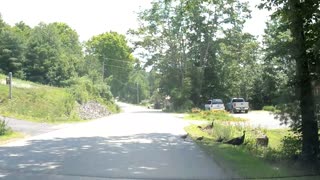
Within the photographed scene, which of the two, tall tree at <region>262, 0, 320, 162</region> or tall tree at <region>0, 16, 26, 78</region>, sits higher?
tall tree at <region>0, 16, 26, 78</region>

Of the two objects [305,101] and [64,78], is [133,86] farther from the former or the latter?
[305,101]

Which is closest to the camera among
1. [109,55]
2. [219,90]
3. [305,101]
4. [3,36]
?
[305,101]

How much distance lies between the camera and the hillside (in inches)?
1371

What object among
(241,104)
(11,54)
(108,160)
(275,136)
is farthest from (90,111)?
(108,160)

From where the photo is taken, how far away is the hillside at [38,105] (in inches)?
1371

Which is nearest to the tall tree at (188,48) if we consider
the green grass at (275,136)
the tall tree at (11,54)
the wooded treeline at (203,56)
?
the wooded treeline at (203,56)

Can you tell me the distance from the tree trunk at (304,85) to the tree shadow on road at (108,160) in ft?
7.21

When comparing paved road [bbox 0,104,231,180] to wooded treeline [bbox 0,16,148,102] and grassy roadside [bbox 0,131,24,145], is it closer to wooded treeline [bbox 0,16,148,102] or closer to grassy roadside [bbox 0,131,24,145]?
grassy roadside [bbox 0,131,24,145]

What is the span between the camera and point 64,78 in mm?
68812

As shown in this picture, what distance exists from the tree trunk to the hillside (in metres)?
24.5

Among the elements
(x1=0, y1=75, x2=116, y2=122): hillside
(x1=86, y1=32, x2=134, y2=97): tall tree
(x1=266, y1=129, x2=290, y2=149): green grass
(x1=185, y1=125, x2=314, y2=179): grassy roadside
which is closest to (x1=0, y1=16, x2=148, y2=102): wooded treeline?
(x1=0, y1=75, x2=116, y2=122): hillside

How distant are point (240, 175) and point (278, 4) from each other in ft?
15.9

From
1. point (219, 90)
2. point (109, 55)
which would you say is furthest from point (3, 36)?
point (109, 55)

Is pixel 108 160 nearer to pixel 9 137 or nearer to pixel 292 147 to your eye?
pixel 292 147
